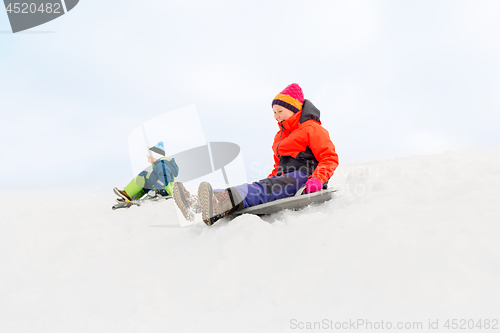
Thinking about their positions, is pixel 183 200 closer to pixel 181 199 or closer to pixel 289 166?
pixel 181 199

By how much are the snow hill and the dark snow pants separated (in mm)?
360

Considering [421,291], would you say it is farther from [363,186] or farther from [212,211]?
[363,186]

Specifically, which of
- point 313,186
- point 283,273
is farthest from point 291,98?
point 283,273

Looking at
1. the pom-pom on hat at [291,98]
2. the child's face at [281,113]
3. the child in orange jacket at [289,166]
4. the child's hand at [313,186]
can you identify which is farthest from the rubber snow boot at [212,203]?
the pom-pom on hat at [291,98]

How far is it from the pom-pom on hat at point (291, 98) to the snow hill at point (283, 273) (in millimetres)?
1430

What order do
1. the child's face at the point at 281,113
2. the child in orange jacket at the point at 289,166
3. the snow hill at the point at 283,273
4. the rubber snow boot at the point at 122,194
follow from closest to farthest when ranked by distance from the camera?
the snow hill at the point at 283,273 < the child in orange jacket at the point at 289,166 < the child's face at the point at 281,113 < the rubber snow boot at the point at 122,194

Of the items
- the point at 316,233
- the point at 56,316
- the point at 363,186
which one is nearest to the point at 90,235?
the point at 56,316

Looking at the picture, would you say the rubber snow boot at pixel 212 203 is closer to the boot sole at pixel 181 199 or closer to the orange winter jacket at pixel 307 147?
the boot sole at pixel 181 199

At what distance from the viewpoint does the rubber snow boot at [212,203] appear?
6.53ft

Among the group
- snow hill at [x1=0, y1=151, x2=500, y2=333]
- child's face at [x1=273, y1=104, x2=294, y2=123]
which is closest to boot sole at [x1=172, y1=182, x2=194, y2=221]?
snow hill at [x1=0, y1=151, x2=500, y2=333]

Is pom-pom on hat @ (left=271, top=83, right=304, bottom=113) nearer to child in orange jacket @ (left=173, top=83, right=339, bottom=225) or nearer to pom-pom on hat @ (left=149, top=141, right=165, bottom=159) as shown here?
child in orange jacket @ (left=173, top=83, right=339, bottom=225)

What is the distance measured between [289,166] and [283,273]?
5.45 feet

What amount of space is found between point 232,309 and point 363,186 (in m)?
2.14

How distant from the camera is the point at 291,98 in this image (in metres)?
2.96
